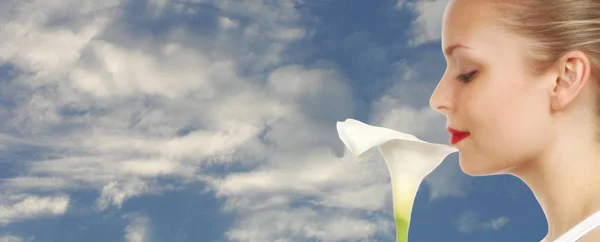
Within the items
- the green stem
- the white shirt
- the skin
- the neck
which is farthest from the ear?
the green stem

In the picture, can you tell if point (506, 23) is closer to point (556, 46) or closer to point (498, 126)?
point (556, 46)

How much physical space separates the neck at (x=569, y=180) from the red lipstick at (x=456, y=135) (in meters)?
0.23

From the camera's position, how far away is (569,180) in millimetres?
2092

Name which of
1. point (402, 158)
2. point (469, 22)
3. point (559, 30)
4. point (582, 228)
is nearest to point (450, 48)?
point (469, 22)

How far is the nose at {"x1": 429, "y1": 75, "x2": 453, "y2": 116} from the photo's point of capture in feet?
7.39

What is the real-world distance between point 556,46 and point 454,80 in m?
0.33

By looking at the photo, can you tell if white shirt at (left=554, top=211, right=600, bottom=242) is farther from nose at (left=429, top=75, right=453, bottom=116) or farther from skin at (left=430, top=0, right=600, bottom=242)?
nose at (left=429, top=75, right=453, bottom=116)

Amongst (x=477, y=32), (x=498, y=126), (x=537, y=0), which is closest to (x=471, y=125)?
(x=498, y=126)

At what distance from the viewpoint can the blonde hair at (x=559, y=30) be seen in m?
2.08

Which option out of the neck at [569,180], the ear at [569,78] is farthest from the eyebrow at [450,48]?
the neck at [569,180]

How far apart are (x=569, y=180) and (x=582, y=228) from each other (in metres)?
0.17

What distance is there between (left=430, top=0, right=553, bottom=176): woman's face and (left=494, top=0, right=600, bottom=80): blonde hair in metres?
0.04

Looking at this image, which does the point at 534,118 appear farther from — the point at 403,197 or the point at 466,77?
the point at 403,197

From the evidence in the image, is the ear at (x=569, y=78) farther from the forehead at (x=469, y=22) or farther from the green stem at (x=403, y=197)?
the green stem at (x=403, y=197)
